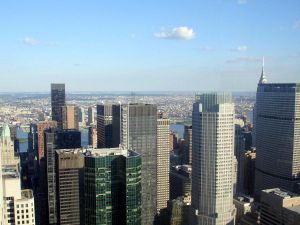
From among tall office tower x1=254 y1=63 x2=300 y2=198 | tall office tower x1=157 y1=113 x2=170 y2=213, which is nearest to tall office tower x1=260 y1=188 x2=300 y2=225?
tall office tower x1=254 y1=63 x2=300 y2=198

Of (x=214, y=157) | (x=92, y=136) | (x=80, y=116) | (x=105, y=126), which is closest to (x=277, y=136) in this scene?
(x=214, y=157)

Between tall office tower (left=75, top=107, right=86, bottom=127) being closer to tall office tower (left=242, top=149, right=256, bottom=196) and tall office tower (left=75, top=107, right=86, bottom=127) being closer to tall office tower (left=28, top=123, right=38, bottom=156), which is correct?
tall office tower (left=28, top=123, right=38, bottom=156)

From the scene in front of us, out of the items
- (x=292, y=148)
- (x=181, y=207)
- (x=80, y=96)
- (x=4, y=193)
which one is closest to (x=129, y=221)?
(x=4, y=193)

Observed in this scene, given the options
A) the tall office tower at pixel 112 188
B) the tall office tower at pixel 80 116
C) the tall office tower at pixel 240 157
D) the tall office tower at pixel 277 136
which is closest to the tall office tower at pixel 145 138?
the tall office tower at pixel 112 188

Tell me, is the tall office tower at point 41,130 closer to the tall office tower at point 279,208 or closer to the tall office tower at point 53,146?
the tall office tower at point 53,146

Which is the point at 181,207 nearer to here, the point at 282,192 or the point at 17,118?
the point at 282,192
